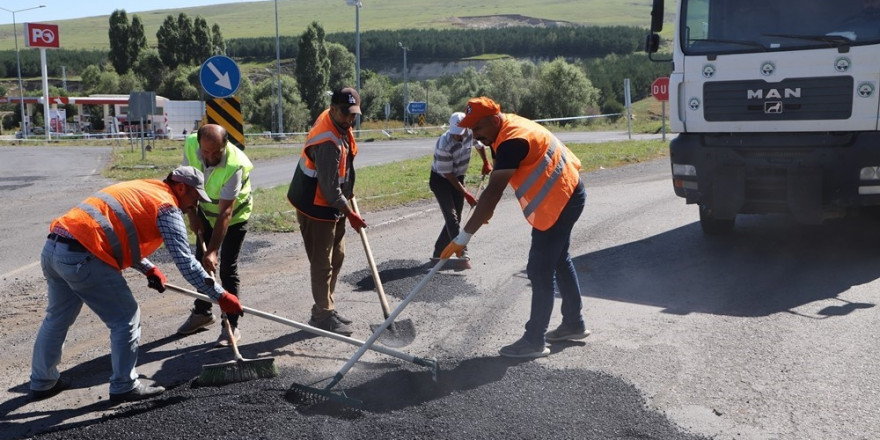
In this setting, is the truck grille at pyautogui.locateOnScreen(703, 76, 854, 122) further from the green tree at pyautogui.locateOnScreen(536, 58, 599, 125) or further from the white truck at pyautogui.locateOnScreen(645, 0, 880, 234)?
the green tree at pyautogui.locateOnScreen(536, 58, 599, 125)

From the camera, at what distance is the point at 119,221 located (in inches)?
187

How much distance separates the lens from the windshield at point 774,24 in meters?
7.79

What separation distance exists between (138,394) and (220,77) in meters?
6.61

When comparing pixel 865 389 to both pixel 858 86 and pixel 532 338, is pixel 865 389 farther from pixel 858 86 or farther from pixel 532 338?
pixel 858 86

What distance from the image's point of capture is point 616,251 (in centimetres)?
899

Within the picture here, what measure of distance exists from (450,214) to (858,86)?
13.1 ft

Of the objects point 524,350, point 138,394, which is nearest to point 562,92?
point 524,350

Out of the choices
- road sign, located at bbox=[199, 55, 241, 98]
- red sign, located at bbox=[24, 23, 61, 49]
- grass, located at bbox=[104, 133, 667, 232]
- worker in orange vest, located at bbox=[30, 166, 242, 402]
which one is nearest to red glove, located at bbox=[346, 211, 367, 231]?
worker in orange vest, located at bbox=[30, 166, 242, 402]

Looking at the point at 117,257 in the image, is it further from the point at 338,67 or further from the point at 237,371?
the point at 338,67

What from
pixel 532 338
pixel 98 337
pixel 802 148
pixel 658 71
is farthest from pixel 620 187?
pixel 658 71

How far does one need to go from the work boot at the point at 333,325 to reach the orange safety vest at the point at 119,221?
5.75ft

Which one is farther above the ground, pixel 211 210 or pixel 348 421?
pixel 211 210

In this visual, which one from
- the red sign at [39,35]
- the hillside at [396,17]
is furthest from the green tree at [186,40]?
the hillside at [396,17]

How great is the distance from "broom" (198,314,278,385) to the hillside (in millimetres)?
135910
